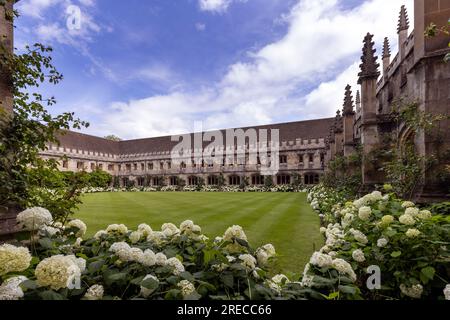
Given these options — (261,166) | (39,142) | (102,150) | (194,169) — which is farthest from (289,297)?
(102,150)

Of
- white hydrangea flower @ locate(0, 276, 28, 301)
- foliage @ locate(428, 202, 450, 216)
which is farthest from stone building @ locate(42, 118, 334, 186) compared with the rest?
white hydrangea flower @ locate(0, 276, 28, 301)

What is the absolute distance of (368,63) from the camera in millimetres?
10523

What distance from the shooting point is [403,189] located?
287 inches

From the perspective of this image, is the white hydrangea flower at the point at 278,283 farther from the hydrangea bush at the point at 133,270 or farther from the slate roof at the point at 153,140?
the slate roof at the point at 153,140

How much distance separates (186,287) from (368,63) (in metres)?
12.3

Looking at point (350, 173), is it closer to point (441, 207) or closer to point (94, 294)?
point (441, 207)

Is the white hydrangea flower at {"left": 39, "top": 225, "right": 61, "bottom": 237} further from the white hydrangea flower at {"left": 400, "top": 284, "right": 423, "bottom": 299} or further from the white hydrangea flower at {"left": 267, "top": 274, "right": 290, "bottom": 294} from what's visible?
the white hydrangea flower at {"left": 400, "top": 284, "right": 423, "bottom": 299}

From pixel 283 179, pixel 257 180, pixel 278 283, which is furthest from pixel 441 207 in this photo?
pixel 257 180

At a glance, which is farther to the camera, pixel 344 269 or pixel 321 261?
pixel 321 261

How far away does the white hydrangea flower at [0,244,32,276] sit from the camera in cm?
149

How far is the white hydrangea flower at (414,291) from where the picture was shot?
228 centimetres

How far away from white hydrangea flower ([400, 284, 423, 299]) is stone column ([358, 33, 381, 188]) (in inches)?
355

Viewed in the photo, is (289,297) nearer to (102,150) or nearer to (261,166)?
(261,166)
